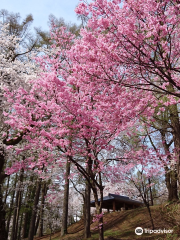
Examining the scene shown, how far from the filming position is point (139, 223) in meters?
11.8

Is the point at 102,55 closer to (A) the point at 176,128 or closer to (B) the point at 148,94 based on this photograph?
(B) the point at 148,94

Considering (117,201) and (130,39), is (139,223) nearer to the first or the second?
(117,201)

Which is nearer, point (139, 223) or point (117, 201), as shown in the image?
point (139, 223)

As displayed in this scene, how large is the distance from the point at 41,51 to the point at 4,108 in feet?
13.3

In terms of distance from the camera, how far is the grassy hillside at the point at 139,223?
6.11 metres

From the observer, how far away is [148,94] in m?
7.10

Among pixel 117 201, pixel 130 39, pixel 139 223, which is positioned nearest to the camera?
pixel 130 39

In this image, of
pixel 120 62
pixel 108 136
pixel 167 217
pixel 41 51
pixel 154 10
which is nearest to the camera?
pixel 154 10

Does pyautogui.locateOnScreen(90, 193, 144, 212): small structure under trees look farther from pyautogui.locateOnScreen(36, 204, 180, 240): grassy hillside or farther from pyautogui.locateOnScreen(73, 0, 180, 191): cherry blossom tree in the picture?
pyautogui.locateOnScreen(73, 0, 180, 191): cherry blossom tree

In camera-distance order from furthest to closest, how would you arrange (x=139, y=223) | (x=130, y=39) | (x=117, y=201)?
1. (x=117, y=201)
2. (x=139, y=223)
3. (x=130, y=39)

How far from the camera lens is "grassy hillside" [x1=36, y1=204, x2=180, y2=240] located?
6.11m

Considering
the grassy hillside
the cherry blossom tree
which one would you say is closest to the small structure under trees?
the grassy hillside

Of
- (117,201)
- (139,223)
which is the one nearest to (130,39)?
(139,223)

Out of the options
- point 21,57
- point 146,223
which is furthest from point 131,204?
point 21,57
